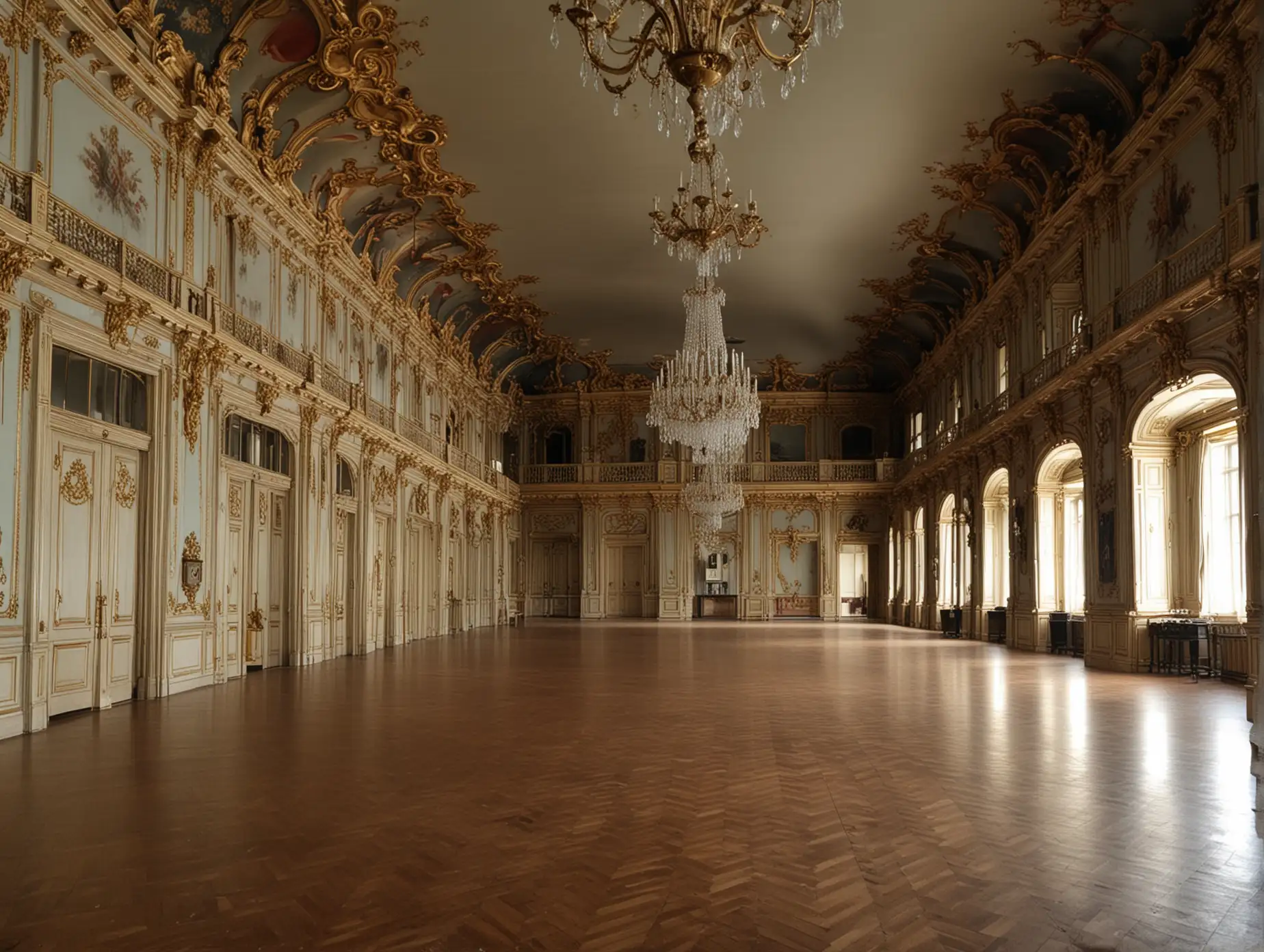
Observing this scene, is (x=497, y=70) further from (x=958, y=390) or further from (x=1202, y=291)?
(x=958, y=390)

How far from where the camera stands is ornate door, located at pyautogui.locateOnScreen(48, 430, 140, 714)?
9.27 meters

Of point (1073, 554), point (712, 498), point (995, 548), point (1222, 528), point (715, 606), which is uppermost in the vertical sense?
point (712, 498)

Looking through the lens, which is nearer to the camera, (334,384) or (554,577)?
(334,384)

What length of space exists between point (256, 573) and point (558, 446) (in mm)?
19837

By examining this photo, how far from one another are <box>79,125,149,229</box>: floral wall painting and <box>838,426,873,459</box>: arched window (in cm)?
2519

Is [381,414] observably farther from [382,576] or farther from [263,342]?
[263,342]

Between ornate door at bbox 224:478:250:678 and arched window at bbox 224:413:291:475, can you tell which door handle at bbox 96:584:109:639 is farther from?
arched window at bbox 224:413:291:475

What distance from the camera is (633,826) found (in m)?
5.16

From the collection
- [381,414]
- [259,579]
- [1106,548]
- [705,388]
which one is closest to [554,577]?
[381,414]

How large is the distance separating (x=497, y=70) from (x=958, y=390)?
14969 millimetres

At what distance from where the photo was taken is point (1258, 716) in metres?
3.36

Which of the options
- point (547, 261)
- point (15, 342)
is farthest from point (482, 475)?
point (15, 342)

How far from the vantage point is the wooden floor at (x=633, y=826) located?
12.3 ft

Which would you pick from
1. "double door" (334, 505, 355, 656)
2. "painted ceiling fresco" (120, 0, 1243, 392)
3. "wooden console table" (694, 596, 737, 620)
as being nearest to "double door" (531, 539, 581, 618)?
"wooden console table" (694, 596, 737, 620)
